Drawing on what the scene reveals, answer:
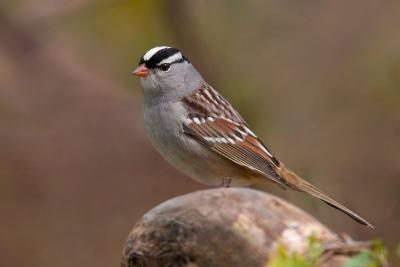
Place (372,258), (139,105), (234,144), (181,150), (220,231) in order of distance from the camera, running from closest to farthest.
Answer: (372,258)
(220,231)
(181,150)
(234,144)
(139,105)

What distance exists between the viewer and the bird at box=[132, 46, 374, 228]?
510cm

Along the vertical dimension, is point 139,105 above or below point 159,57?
below

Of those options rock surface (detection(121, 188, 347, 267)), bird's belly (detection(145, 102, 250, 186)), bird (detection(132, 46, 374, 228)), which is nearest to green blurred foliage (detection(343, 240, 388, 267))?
rock surface (detection(121, 188, 347, 267))

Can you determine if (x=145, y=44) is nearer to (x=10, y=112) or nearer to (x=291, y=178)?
(x=10, y=112)

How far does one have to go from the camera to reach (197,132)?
518 cm

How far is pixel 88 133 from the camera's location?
9.69 m

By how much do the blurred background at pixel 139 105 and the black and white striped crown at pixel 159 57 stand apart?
6.82 feet

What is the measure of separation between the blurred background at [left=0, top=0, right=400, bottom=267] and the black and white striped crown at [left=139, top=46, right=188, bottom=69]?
6.82 ft

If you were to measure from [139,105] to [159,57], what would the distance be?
403 centimetres

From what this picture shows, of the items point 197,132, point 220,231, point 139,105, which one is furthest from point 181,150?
point 139,105

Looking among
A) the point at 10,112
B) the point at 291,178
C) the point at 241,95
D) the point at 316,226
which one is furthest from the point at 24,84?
the point at 316,226

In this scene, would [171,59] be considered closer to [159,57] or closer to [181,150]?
[159,57]

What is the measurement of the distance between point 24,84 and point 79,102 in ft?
1.74

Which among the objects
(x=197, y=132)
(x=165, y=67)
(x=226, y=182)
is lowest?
(x=226, y=182)
